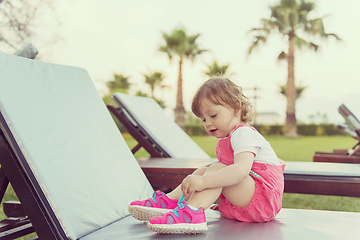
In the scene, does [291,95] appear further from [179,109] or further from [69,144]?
[69,144]

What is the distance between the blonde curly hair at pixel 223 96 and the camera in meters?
1.58

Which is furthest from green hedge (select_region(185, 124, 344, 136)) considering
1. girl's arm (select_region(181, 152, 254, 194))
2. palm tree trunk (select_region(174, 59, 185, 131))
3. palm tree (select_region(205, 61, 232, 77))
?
girl's arm (select_region(181, 152, 254, 194))

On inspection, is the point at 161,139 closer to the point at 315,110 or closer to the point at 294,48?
the point at 294,48

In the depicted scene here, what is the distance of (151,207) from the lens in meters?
1.60

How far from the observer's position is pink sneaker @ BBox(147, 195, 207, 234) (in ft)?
4.40

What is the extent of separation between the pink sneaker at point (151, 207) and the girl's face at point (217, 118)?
0.44 m

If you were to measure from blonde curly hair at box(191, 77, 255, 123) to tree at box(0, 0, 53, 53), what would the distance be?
24.3 ft

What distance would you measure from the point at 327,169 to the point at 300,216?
905 millimetres

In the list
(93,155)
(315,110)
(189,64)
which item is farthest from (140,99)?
(315,110)

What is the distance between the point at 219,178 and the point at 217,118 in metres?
0.32

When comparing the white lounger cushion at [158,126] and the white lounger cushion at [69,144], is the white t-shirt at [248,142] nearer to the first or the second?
the white lounger cushion at [69,144]

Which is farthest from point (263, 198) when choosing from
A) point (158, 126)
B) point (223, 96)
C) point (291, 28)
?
point (291, 28)

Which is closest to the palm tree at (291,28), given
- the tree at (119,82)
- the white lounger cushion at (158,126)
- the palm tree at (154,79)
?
the palm tree at (154,79)

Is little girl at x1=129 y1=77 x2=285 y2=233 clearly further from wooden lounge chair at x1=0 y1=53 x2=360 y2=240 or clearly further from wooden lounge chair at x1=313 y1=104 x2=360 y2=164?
wooden lounge chair at x1=313 y1=104 x2=360 y2=164
